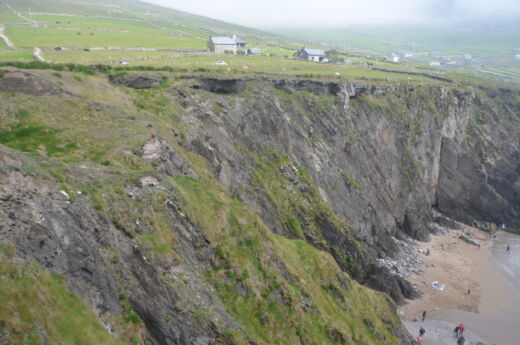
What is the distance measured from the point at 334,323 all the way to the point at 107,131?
2396 centimetres

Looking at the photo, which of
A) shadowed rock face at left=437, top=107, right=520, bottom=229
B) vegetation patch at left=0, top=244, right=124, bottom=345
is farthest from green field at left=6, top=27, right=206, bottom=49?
shadowed rock face at left=437, top=107, right=520, bottom=229

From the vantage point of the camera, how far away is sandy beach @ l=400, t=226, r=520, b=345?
47.4 metres

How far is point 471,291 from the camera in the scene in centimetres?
5578

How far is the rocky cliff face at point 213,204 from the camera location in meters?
17.6

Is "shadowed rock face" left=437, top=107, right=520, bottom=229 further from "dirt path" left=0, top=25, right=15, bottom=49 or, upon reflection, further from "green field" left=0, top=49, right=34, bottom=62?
"dirt path" left=0, top=25, right=15, bottom=49

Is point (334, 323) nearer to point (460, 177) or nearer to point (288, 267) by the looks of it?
point (288, 267)

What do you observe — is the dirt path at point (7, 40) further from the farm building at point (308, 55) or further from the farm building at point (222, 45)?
the farm building at point (308, 55)

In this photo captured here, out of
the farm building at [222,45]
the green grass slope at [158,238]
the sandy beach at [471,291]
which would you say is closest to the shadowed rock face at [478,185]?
the sandy beach at [471,291]

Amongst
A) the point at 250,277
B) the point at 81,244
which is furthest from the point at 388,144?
the point at 81,244

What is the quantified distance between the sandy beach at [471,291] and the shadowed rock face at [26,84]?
156ft

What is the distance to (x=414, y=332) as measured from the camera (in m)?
45.2

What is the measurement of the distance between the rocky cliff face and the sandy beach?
453 centimetres

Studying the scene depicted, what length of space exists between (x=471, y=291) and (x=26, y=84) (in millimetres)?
62295

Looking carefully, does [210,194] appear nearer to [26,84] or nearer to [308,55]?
[26,84]
